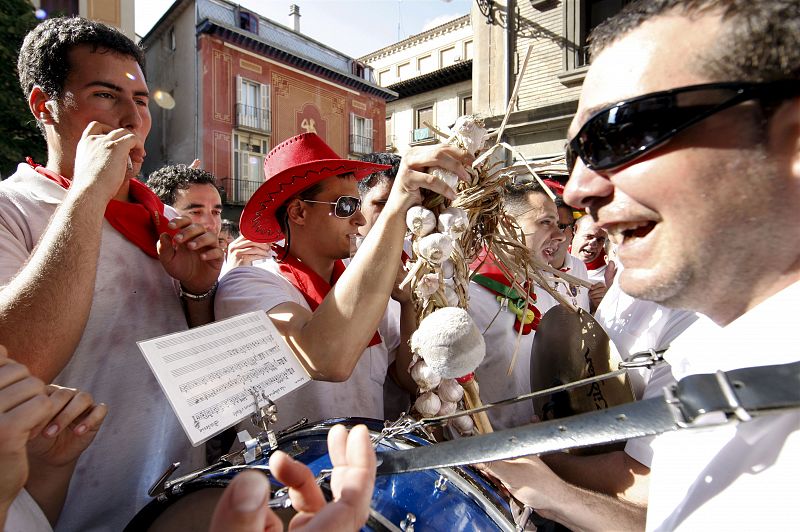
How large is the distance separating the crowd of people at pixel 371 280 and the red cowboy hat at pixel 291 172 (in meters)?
0.01

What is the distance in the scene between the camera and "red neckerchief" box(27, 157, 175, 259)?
1.59m

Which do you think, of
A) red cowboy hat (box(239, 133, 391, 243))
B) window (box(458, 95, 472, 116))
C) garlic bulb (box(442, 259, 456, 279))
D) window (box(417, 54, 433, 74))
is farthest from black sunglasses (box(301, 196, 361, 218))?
window (box(417, 54, 433, 74))

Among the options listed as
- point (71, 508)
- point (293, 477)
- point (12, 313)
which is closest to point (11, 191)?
point (12, 313)

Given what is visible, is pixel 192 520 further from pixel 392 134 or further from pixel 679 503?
pixel 392 134

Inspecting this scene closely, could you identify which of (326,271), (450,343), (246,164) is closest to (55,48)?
(326,271)

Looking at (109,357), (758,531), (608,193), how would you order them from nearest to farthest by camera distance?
(758,531), (608,193), (109,357)

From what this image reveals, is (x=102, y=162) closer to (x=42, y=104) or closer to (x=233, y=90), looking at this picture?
(x=42, y=104)

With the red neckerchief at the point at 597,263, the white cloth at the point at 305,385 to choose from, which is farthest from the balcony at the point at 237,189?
the white cloth at the point at 305,385

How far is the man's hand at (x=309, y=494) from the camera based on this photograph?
22.6 inches

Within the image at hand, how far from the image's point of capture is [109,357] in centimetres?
148

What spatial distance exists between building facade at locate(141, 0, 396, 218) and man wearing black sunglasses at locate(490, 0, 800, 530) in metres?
18.8

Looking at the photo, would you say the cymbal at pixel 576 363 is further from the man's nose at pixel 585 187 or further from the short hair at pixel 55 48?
the short hair at pixel 55 48

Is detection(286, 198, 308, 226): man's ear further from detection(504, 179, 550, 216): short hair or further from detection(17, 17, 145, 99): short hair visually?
detection(504, 179, 550, 216): short hair

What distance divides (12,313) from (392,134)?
83.4 ft
